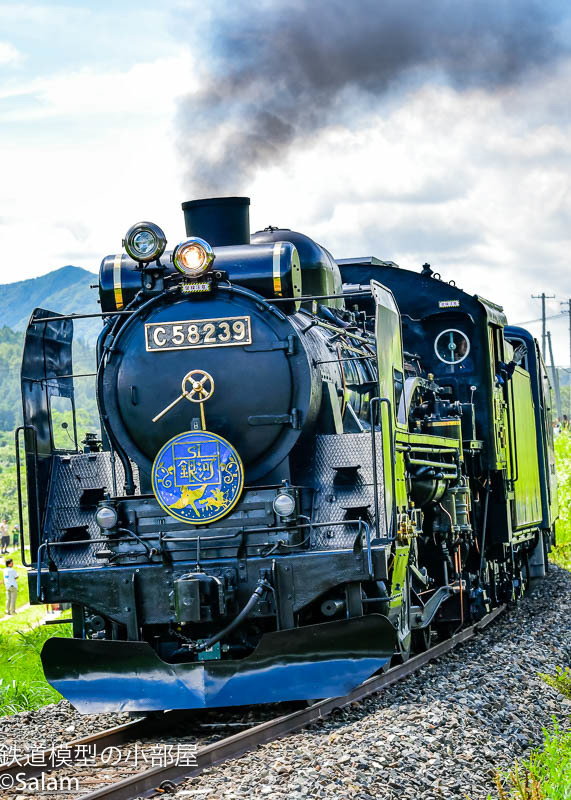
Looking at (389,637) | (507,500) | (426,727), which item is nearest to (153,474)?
(389,637)

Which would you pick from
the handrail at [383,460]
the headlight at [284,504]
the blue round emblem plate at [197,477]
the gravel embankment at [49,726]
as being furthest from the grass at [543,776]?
the gravel embankment at [49,726]

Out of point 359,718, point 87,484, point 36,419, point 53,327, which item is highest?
point 53,327

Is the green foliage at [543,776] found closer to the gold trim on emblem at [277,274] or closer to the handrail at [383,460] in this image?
the handrail at [383,460]

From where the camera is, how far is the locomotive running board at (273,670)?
7168mm

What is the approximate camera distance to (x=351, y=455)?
7.87 m

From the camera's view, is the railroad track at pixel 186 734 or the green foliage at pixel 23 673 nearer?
the railroad track at pixel 186 734

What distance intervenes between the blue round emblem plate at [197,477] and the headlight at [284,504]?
1.01 feet

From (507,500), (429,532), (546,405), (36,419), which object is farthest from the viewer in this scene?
(546,405)

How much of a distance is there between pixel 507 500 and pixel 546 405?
4757mm

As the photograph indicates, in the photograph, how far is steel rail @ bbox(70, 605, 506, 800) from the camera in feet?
18.8

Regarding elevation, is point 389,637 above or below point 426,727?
above

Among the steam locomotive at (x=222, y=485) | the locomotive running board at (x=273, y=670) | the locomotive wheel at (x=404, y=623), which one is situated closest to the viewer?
the locomotive running board at (x=273, y=670)

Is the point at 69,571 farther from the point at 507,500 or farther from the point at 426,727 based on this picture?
the point at 507,500

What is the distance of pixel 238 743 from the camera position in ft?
21.6
